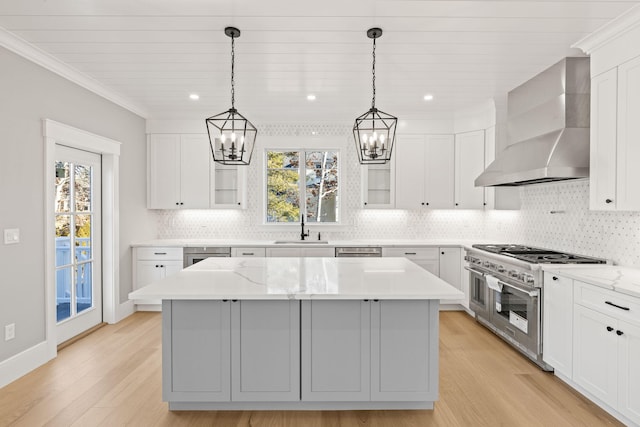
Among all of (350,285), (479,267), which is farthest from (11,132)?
(479,267)

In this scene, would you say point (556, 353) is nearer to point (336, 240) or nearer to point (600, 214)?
point (600, 214)

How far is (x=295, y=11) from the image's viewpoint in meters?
2.44

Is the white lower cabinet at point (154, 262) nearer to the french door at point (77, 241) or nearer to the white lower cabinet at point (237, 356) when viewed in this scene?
the french door at point (77, 241)

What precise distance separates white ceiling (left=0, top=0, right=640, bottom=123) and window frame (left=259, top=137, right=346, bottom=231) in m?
0.92

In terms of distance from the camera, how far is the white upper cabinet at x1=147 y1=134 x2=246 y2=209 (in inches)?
197

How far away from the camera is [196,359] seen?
2.32 metres

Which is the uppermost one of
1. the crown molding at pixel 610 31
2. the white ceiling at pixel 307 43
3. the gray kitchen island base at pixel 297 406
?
the white ceiling at pixel 307 43

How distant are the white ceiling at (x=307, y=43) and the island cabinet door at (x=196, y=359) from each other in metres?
2.03

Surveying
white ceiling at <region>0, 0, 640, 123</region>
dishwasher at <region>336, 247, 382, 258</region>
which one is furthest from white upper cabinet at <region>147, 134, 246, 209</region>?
dishwasher at <region>336, 247, 382, 258</region>

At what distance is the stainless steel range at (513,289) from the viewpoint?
305 centimetres

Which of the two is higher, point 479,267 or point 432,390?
point 479,267

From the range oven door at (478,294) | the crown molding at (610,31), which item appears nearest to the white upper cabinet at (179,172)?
the range oven door at (478,294)

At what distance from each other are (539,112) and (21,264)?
482 cm

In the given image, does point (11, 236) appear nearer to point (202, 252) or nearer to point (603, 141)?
point (202, 252)
